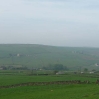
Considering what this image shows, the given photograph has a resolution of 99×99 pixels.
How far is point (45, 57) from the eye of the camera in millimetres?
189000

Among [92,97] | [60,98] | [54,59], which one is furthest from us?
[54,59]

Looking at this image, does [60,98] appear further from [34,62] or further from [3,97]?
[34,62]

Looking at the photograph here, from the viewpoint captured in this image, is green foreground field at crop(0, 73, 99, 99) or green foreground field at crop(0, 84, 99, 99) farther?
green foreground field at crop(0, 73, 99, 99)

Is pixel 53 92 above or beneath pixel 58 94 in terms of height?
beneath

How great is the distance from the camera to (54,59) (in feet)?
614

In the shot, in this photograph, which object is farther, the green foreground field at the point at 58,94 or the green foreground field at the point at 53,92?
the green foreground field at the point at 53,92

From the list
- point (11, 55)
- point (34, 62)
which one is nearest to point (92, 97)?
point (34, 62)

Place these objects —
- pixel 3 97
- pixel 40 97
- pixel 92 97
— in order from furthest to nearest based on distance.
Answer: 1. pixel 3 97
2. pixel 40 97
3. pixel 92 97

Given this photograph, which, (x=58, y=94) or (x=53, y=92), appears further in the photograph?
(x=53, y=92)

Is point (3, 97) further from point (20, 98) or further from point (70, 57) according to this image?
point (70, 57)

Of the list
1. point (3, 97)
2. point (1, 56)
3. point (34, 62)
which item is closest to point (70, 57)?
point (34, 62)

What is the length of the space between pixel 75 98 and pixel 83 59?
16607 cm

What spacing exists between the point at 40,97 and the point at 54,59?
159044 millimetres

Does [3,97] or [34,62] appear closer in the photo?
[3,97]
